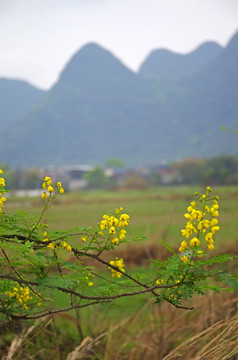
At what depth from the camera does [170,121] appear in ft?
601

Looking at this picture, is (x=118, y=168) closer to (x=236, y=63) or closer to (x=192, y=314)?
(x=236, y=63)

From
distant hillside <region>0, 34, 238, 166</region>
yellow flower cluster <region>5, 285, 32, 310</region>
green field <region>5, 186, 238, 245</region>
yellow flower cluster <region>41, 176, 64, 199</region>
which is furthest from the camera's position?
distant hillside <region>0, 34, 238, 166</region>

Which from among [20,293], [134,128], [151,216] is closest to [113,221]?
[20,293]

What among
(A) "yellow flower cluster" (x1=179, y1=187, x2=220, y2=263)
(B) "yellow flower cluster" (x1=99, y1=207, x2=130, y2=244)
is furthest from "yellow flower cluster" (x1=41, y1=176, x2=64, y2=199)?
(A) "yellow flower cluster" (x1=179, y1=187, x2=220, y2=263)

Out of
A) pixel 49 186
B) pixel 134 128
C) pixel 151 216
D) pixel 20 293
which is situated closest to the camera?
pixel 49 186

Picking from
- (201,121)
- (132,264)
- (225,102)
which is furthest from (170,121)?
(132,264)

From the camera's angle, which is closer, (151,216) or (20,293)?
(20,293)

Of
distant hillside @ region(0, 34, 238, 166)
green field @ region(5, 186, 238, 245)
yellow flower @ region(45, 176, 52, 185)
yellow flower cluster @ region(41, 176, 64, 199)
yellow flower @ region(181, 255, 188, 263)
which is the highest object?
distant hillside @ region(0, 34, 238, 166)

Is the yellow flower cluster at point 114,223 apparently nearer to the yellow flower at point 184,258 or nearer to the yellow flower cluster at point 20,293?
the yellow flower at point 184,258

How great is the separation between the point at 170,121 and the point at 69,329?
18256cm

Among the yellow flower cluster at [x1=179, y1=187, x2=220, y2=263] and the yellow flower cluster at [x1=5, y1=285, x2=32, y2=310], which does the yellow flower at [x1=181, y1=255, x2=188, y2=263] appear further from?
the yellow flower cluster at [x1=5, y1=285, x2=32, y2=310]

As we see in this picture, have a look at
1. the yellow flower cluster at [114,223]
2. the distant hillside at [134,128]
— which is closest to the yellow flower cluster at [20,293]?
the yellow flower cluster at [114,223]

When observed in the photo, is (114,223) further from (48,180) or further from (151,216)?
(151,216)

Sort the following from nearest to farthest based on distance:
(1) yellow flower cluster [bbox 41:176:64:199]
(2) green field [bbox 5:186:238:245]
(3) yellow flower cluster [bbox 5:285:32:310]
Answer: (1) yellow flower cluster [bbox 41:176:64:199] → (3) yellow flower cluster [bbox 5:285:32:310] → (2) green field [bbox 5:186:238:245]
